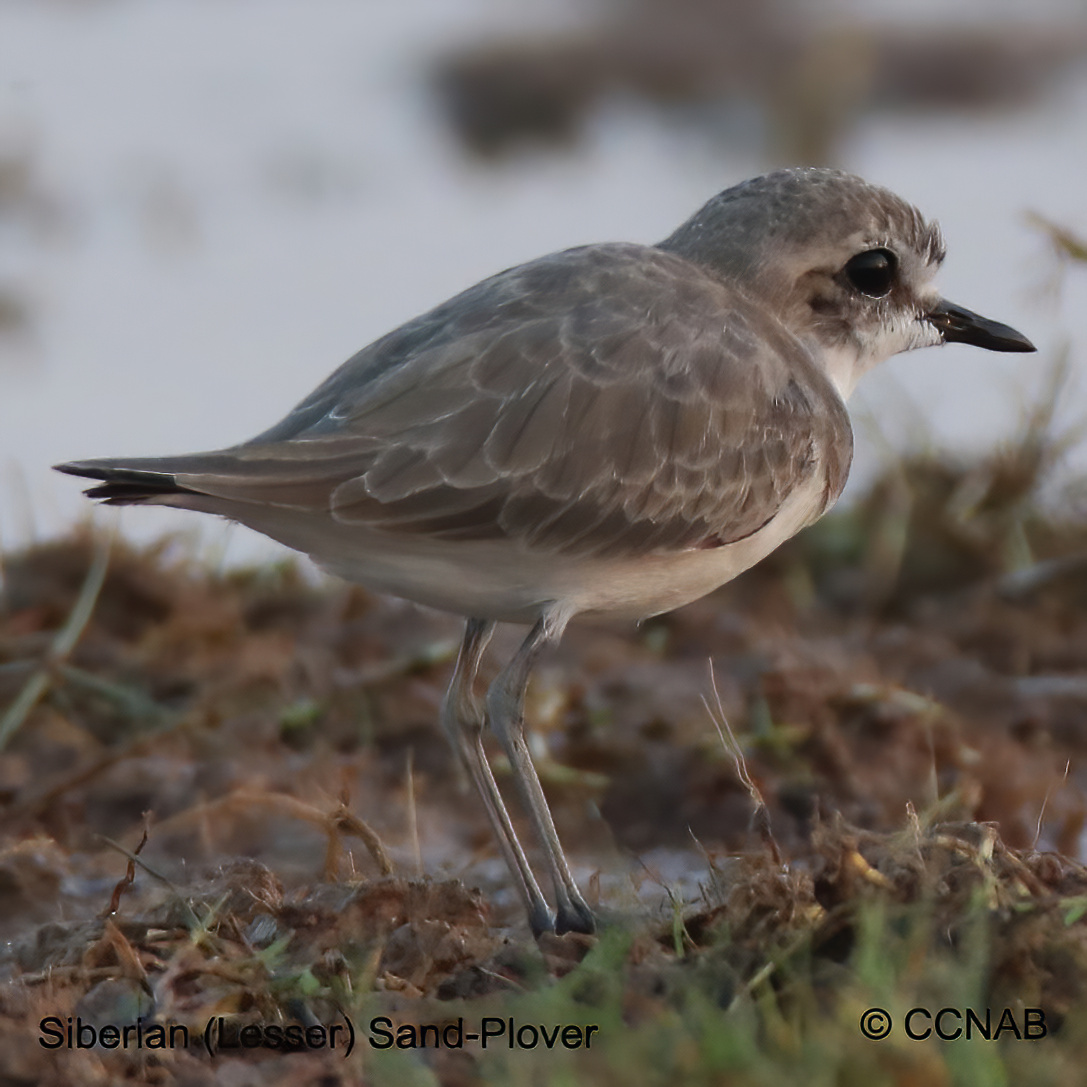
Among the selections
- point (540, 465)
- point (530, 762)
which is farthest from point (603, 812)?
point (540, 465)

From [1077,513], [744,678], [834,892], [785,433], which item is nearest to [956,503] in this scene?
[1077,513]

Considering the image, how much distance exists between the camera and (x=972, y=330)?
5699mm

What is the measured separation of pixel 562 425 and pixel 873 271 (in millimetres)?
1407

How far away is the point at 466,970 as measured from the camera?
387 centimetres

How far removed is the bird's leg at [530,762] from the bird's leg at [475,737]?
106 mm

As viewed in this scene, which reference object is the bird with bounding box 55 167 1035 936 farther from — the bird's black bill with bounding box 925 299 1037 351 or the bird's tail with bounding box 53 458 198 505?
the bird's black bill with bounding box 925 299 1037 351

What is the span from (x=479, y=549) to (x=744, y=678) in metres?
2.59

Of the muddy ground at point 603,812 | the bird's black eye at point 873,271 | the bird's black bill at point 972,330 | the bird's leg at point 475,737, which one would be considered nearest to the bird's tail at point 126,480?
the muddy ground at point 603,812

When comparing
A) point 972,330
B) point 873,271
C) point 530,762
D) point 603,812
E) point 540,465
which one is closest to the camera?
point 540,465

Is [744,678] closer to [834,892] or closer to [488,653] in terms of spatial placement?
[488,653]

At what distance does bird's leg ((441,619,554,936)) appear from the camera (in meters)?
4.73

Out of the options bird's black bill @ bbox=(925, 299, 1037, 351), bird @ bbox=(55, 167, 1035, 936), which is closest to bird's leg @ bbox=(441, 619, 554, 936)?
bird @ bbox=(55, 167, 1035, 936)

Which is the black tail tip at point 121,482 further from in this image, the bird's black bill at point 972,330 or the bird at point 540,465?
the bird's black bill at point 972,330

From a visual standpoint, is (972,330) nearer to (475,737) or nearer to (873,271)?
(873,271)
